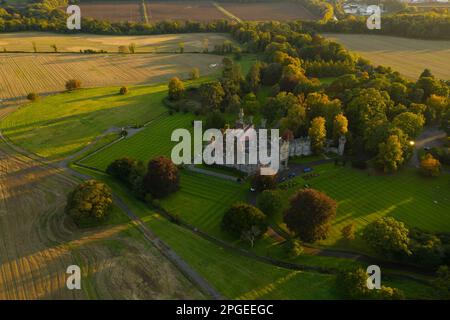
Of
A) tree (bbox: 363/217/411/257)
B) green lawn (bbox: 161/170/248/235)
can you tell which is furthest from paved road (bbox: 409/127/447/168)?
green lawn (bbox: 161/170/248/235)

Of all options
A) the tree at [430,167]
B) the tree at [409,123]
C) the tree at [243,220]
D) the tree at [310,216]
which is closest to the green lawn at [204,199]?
the tree at [243,220]

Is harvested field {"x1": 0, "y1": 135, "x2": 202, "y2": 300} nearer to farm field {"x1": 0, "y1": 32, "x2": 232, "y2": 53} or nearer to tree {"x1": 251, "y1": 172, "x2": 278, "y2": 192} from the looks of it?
tree {"x1": 251, "y1": 172, "x2": 278, "y2": 192}

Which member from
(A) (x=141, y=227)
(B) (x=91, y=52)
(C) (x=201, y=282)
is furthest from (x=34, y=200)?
(B) (x=91, y=52)

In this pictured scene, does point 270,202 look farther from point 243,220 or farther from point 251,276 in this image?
point 251,276

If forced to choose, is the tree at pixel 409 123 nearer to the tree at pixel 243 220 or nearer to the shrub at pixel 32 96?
the tree at pixel 243 220
